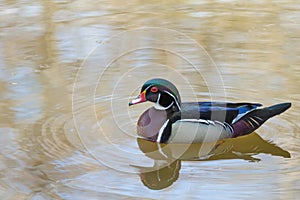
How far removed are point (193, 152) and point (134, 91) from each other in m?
1.41

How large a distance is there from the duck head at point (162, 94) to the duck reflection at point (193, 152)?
0.30 meters

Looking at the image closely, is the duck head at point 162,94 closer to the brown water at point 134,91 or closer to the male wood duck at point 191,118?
the male wood duck at point 191,118

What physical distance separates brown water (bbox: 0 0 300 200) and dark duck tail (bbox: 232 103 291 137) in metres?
0.10

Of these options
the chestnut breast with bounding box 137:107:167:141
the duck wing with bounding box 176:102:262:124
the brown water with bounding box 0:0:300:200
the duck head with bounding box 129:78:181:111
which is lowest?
the brown water with bounding box 0:0:300:200

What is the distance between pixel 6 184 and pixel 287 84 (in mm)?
2910

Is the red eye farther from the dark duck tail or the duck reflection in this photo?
the dark duck tail

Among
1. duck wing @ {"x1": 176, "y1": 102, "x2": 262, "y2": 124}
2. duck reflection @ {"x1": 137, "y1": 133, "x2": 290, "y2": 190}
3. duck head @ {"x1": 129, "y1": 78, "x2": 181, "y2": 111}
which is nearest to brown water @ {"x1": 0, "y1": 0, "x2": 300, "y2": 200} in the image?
duck reflection @ {"x1": 137, "y1": 133, "x2": 290, "y2": 190}

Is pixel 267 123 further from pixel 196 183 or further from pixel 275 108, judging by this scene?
pixel 196 183

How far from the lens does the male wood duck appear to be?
4.92m

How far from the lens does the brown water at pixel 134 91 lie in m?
4.37

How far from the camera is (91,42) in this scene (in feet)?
26.4

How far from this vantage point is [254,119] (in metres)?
5.02

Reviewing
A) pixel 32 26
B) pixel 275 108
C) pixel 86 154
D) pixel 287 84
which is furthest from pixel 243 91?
pixel 32 26

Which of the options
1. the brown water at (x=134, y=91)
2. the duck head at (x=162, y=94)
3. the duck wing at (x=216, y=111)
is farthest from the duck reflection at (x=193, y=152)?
the duck head at (x=162, y=94)
